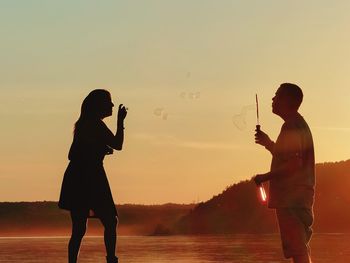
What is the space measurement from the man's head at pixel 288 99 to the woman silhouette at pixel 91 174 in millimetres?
1984

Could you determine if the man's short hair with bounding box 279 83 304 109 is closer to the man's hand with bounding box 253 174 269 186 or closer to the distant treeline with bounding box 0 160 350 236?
the man's hand with bounding box 253 174 269 186

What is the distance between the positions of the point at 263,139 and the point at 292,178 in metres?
0.72

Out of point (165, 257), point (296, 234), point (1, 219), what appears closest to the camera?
point (296, 234)

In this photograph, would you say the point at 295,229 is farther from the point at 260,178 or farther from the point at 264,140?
the point at 264,140

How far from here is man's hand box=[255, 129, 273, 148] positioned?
30.7 feet

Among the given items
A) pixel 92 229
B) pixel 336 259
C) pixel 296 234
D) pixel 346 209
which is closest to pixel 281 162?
pixel 296 234

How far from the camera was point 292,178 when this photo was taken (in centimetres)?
885

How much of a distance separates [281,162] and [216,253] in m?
10.0

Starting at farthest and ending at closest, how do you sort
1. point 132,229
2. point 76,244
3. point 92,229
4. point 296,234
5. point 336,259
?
1. point 92,229
2. point 132,229
3. point 336,259
4. point 76,244
5. point 296,234

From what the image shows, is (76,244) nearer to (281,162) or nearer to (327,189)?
(281,162)

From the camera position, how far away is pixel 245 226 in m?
39.2

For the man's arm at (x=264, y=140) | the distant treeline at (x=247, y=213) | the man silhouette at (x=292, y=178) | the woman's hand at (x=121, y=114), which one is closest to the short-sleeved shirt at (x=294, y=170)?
the man silhouette at (x=292, y=178)

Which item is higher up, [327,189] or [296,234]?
[327,189]

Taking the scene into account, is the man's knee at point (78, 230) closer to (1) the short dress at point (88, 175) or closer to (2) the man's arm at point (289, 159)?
(1) the short dress at point (88, 175)
